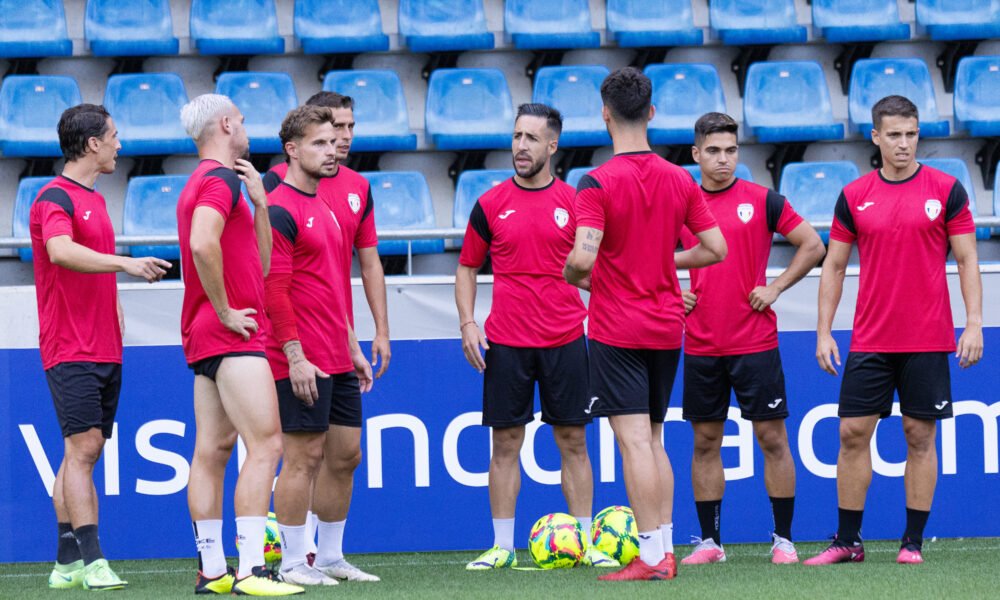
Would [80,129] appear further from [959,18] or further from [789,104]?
[959,18]

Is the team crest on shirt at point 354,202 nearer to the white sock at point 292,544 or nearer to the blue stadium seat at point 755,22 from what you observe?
the white sock at point 292,544

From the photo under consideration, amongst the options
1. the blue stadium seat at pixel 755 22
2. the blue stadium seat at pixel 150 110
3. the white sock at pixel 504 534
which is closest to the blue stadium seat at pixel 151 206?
the blue stadium seat at pixel 150 110

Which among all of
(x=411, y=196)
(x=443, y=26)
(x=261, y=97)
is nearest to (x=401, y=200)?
(x=411, y=196)

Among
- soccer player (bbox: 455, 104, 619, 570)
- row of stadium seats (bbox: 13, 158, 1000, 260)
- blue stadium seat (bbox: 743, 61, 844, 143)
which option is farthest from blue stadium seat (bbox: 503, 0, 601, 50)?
soccer player (bbox: 455, 104, 619, 570)

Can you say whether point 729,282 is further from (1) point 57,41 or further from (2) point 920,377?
(1) point 57,41

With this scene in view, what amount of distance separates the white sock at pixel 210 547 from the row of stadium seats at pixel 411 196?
3.67 meters

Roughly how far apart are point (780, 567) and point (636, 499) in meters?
Result: 1.04

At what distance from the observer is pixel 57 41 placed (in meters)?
10.0

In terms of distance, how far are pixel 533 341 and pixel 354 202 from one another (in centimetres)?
105

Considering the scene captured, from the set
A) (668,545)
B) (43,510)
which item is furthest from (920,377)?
(43,510)

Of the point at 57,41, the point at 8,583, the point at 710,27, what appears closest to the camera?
the point at 8,583

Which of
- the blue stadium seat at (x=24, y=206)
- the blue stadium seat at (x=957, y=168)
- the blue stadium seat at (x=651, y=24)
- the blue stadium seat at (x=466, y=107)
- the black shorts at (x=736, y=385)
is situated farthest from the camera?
the blue stadium seat at (x=651, y=24)

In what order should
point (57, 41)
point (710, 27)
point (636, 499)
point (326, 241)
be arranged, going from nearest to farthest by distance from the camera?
point (636, 499) < point (326, 241) < point (57, 41) < point (710, 27)

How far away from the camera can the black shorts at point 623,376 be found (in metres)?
5.41
